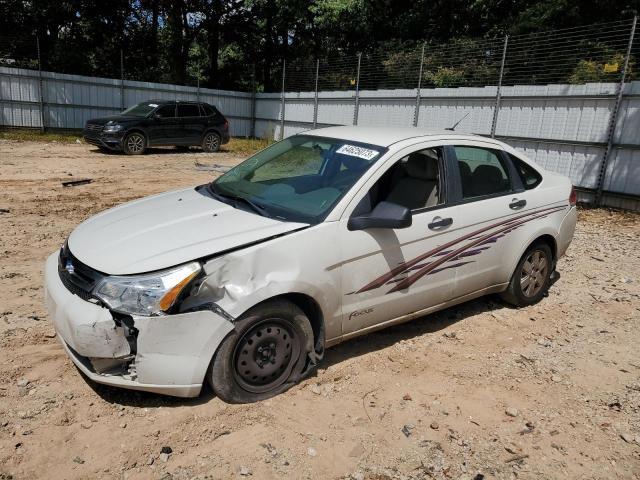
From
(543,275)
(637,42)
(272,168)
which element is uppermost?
(637,42)

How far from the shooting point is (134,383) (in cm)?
292

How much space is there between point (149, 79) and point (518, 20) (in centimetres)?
1777

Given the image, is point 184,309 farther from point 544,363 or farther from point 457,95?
point 457,95

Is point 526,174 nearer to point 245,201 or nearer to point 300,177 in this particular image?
point 300,177

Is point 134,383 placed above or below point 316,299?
below

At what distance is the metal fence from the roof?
5.81m

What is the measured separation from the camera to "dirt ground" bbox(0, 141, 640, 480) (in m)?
2.76

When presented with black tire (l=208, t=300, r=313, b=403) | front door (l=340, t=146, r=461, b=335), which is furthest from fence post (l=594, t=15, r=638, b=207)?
black tire (l=208, t=300, r=313, b=403)

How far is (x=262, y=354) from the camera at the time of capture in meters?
3.19

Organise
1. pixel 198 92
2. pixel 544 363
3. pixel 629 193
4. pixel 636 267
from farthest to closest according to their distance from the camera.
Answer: pixel 198 92 < pixel 629 193 < pixel 636 267 < pixel 544 363

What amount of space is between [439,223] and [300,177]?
1.10 metres

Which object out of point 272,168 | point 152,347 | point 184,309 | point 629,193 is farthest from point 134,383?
point 629,193

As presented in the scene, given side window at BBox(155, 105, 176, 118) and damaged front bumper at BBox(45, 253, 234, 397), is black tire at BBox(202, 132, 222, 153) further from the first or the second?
damaged front bumper at BBox(45, 253, 234, 397)

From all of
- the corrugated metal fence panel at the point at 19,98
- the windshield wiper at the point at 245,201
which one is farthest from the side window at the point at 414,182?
the corrugated metal fence panel at the point at 19,98
